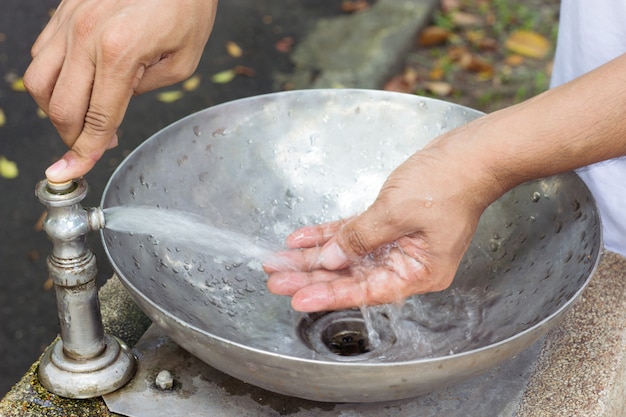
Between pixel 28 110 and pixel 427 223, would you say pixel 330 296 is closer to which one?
pixel 427 223

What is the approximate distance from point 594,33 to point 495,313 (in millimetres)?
744

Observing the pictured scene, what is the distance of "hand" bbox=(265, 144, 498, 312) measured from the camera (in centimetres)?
138

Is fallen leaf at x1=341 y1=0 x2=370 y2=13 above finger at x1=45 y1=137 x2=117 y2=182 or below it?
below

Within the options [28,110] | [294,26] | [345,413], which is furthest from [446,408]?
[294,26]

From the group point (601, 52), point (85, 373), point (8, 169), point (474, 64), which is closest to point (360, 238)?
point (85, 373)

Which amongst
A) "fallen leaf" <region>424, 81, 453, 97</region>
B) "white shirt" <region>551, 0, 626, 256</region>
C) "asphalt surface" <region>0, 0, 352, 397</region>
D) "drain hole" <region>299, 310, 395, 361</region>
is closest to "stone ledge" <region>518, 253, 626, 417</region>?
"white shirt" <region>551, 0, 626, 256</region>

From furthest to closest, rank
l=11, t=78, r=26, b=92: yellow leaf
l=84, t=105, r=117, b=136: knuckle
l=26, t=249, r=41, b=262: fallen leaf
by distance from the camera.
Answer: l=11, t=78, r=26, b=92: yellow leaf < l=26, t=249, r=41, b=262: fallen leaf < l=84, t=105, r=117, b=136: knuckle

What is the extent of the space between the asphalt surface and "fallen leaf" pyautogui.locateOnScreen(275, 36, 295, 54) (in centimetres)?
3

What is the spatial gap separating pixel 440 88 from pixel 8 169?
2284mm

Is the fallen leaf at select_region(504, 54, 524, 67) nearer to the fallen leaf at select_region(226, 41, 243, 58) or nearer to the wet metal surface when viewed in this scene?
the fallen leaf at select_region(226, 41, 243, 58)

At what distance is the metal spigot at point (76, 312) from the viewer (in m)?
1.31

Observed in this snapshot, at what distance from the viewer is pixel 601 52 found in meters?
1.86

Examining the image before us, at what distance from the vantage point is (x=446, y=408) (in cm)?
147


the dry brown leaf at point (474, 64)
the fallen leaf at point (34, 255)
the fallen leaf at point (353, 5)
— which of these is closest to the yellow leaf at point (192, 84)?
the fallen leaf at point (353, 5)
